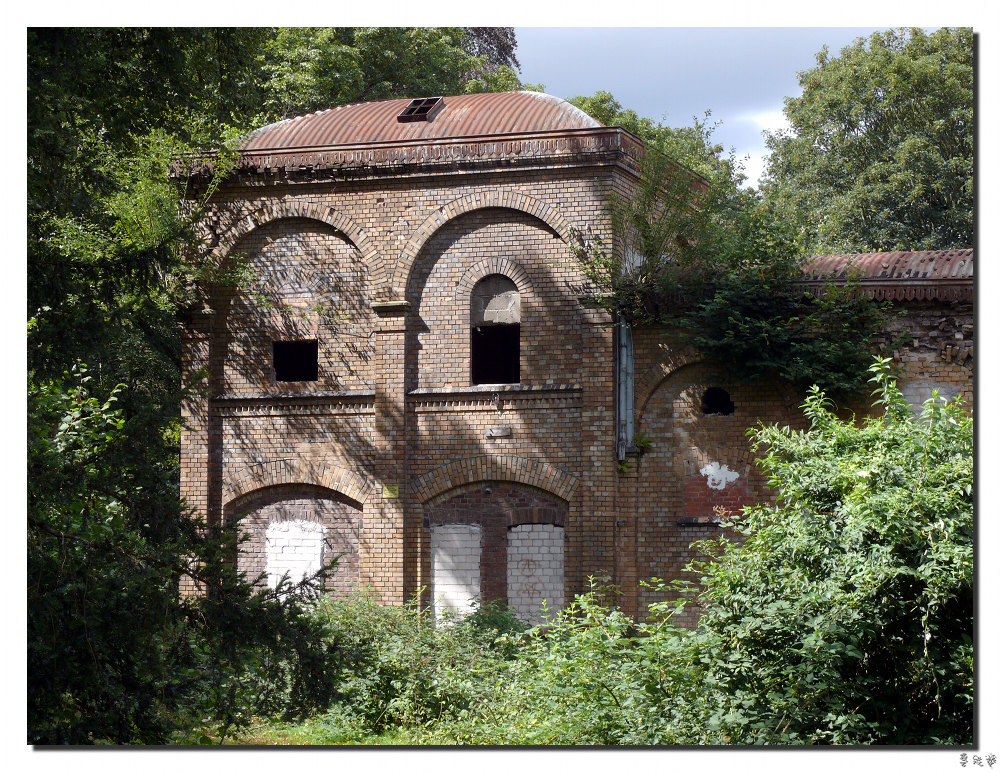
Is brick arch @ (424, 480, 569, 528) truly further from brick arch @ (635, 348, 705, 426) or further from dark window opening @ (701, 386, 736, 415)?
dark window opening @ (701, 386, 736, 415)

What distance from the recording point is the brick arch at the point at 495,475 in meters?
13.3

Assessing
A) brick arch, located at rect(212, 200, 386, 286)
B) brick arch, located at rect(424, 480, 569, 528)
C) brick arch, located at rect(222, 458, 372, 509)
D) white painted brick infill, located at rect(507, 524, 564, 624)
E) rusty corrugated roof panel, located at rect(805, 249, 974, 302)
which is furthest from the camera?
brick arch, located at rect(212, 200, 386, 286)

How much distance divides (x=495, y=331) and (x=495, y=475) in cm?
206

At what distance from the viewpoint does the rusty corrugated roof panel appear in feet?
40.1

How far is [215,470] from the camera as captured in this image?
1434 centimetres

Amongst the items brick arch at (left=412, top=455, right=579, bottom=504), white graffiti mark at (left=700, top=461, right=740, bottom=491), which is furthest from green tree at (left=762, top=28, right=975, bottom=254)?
brick arch at (left=412, top=455, right=579, bottom=504)

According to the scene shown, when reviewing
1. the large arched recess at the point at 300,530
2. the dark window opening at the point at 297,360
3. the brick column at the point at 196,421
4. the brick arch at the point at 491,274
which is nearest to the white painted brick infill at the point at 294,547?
the large arched recess at the point at 300,530

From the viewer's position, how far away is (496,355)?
14695 millimetres

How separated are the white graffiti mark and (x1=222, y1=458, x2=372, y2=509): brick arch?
4.18 metres

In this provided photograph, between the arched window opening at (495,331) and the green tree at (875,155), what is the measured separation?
4.36m

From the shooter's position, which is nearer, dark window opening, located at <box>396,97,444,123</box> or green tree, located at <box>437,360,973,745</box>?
green tree, located at <box>437,360,973,745</box>

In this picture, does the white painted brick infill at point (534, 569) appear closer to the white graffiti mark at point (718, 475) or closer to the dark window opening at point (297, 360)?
the white graffiti mark at point (718, 475)

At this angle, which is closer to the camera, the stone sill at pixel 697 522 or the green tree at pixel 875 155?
the stone sill at pixel 697 522
